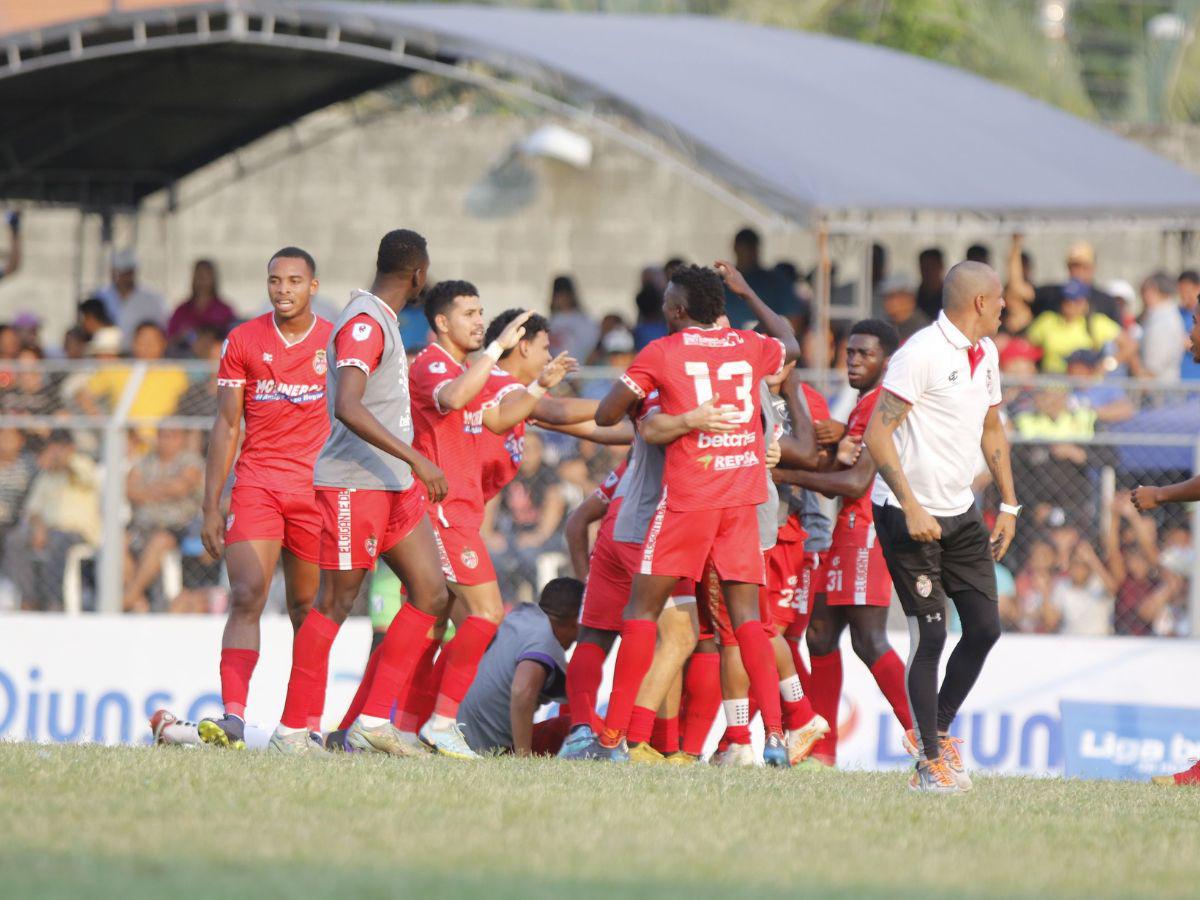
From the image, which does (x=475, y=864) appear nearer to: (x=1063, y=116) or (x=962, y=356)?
(x=962, y=356)

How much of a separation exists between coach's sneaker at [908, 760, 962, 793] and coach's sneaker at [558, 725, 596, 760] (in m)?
1.81

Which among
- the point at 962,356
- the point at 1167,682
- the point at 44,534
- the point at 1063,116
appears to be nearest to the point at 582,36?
the point at 1063,116

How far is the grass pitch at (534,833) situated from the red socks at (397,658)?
1.72 feet

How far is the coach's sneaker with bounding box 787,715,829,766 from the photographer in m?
9.54

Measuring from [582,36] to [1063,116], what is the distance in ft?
16.5

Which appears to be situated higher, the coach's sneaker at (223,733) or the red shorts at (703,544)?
the red shorts at (703,544)

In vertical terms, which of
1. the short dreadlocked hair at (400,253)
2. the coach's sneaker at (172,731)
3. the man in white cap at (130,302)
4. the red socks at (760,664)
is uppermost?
the man in white cap at (130,302)

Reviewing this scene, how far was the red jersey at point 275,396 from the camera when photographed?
9.02m

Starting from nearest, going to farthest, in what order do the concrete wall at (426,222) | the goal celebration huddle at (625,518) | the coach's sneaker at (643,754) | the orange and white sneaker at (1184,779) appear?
the goal celebration huddle at (625,518) → the orange and white sneaker at (1184,779) → the coach's sneaker at (643,754) → the concrete wall at (426,222)

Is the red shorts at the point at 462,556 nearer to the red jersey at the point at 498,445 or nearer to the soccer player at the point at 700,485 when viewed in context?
the red jersey at the point at 498,445

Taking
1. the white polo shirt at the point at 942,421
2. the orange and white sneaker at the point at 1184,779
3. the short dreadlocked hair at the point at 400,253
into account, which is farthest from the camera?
the orange and white sneaker at the point at 1184,779

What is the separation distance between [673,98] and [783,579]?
255 inches

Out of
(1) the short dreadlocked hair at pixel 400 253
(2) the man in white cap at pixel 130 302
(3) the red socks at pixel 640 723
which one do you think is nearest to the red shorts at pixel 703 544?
(3) the red socks at pixel 640 723

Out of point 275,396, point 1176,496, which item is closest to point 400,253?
point 275,396
